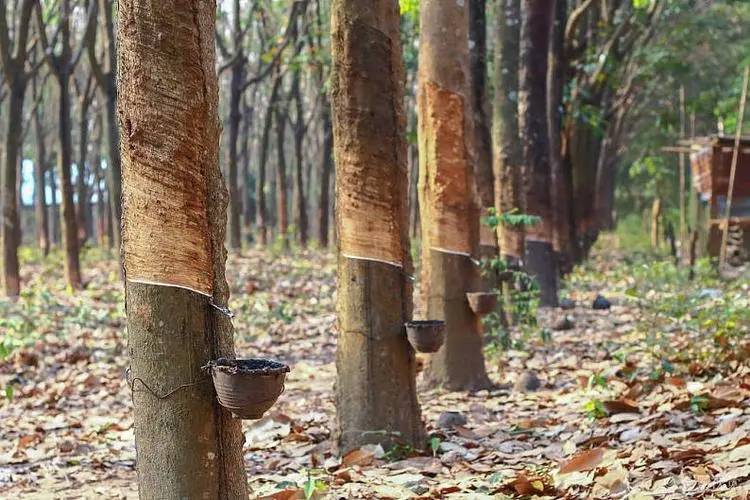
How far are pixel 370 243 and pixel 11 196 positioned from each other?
31.6 ft

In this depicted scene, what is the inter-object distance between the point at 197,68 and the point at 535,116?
8.31 meters

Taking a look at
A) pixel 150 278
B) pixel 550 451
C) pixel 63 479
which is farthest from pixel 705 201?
pixel 150 278

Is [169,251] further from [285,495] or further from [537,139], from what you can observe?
[537,139]

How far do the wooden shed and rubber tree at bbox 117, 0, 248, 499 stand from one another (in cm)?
1326

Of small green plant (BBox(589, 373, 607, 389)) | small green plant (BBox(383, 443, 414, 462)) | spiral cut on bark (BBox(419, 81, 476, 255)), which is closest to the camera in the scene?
small green plant (BBox(383, 443, 414, 462))

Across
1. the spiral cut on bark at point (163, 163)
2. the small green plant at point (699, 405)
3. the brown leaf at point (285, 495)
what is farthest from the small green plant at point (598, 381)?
the spiral cut on bark at point (163, 163)

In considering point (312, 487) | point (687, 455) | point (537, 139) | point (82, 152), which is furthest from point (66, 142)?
point (687, 455)

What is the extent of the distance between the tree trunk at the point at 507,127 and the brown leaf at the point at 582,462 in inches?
219

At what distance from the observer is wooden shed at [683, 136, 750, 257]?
15.5 m

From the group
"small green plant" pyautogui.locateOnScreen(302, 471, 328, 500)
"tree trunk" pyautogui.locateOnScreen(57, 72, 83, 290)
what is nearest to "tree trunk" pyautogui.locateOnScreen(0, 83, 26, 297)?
"tree trunk" pyautogui.locateOnScreen(57, 72, 83, 290)

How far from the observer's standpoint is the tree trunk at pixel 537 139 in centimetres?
1062

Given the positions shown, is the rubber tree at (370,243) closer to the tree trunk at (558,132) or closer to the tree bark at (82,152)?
the tree trunk at (558,132)

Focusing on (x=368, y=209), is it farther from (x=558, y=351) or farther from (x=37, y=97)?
(x=37, y=97)

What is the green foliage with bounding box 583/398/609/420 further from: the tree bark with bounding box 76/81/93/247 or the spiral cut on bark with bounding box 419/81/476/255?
the tree bark with bounding box 76/81/93/247
